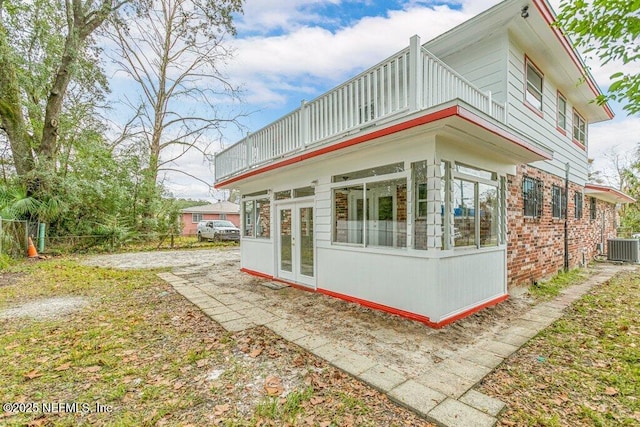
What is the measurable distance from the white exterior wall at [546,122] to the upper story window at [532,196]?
1.60 ft

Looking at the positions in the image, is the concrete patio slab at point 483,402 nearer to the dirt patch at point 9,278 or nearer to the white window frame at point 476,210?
the white window frame at point 476,210

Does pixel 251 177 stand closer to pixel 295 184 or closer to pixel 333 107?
pixel 295 184

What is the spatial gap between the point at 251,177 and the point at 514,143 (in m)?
5.85

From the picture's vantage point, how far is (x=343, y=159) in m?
5.63

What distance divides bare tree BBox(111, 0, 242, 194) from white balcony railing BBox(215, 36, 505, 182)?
13.1 m

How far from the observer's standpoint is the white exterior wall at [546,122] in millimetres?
6156

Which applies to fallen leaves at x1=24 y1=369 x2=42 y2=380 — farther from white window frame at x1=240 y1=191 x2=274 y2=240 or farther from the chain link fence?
the chain link fence

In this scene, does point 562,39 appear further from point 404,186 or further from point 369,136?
point 369,136

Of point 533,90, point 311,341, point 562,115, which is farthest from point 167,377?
point 562,115

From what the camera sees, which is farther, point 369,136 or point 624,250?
point 624,250

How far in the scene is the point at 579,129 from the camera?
10211mm

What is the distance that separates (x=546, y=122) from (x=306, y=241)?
6.95 metres

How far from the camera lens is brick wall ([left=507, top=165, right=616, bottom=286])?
6113mm

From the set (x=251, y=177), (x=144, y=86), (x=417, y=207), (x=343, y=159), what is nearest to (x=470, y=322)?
(x=417, y=207)
